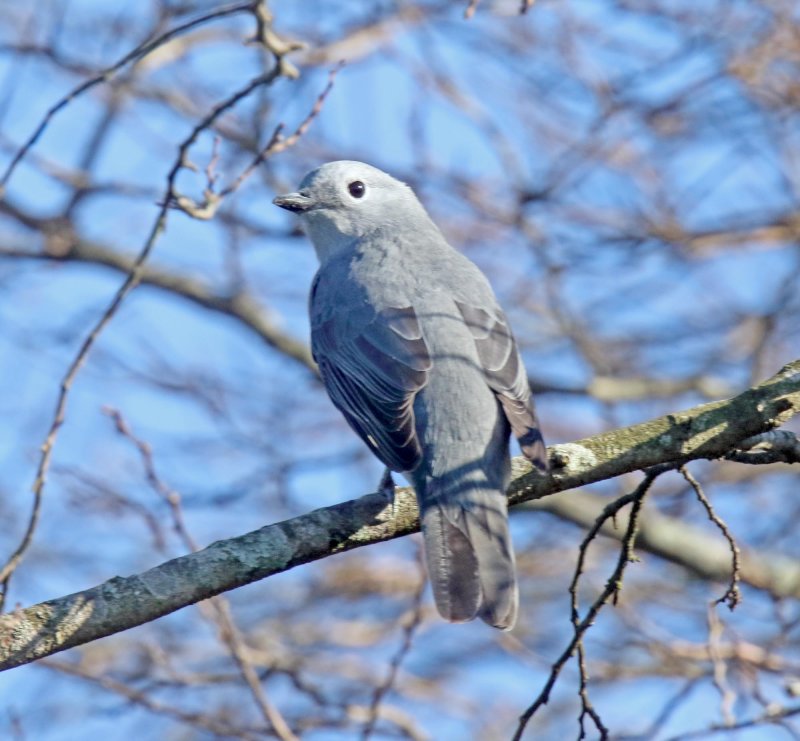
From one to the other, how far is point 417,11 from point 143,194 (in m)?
2.35

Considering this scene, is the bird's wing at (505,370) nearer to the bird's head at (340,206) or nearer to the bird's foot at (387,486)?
the bird's foot at (387,486)

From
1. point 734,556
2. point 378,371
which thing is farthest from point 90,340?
point 734,556

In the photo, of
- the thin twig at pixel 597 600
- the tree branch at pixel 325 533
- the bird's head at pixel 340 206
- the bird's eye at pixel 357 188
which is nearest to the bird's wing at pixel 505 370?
the tree branch at pixel 325 533

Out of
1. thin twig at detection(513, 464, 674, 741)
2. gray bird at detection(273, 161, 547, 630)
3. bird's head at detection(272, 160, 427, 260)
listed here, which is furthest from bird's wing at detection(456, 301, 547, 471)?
bird's head at detection(272, 160, 427, 260)

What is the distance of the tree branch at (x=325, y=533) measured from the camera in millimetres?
3500

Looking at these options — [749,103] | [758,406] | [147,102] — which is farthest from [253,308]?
[758,406]

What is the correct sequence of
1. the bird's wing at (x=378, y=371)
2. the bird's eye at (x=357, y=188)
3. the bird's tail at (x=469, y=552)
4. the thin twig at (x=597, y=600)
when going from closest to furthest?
the thin twig at (x=597, y=600) < the bird's tail at (x=469, y=552) < the bird's wing at (x=378, y=371) < the bird's eye at (x=357, y=188)

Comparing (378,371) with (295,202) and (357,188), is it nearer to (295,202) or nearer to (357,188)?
(295,202)

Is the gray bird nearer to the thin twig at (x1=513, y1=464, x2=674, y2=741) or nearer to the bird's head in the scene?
the bird's head

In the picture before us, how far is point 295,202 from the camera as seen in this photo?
19.0 feet

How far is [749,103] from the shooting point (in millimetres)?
8102

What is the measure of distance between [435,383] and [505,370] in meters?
0.29

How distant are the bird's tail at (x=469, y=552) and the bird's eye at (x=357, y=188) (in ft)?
7.11

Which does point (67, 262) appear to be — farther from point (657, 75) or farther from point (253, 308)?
point (657, 75)
